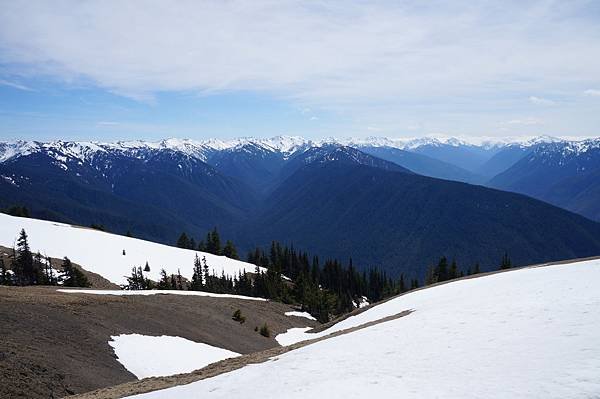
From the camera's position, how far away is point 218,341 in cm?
3438

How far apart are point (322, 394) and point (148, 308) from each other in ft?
96.6

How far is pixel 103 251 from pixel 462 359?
307 ft

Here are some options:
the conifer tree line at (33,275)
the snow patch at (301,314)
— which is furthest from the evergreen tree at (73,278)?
the snow patch at (301,314)

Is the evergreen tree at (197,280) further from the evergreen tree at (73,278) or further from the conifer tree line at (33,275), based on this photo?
the evergreen tree at (73,278)

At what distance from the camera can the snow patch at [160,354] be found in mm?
24062

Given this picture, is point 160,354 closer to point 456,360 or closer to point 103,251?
point 456,360

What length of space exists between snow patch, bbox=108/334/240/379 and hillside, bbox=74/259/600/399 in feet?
24.3

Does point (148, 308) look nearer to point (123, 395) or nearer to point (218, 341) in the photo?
point (218, 341)

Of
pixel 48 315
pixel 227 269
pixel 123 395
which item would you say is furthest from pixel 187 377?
pixel 227 269

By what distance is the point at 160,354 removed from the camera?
1044 inches

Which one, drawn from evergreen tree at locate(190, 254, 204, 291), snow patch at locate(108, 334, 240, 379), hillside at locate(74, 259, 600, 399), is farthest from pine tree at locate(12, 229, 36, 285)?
hillside at locate(74, 259, 600, 399)

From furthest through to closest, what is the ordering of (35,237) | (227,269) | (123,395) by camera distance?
1. (227,269)
2. (35,237)
3. (123,395)

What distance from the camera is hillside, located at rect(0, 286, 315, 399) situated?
59.5 feet

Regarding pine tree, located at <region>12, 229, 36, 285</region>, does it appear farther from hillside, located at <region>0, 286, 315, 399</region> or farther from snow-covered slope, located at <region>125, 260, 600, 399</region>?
snow-covered slope, located at <region>125, 260, 600, 399</region>
